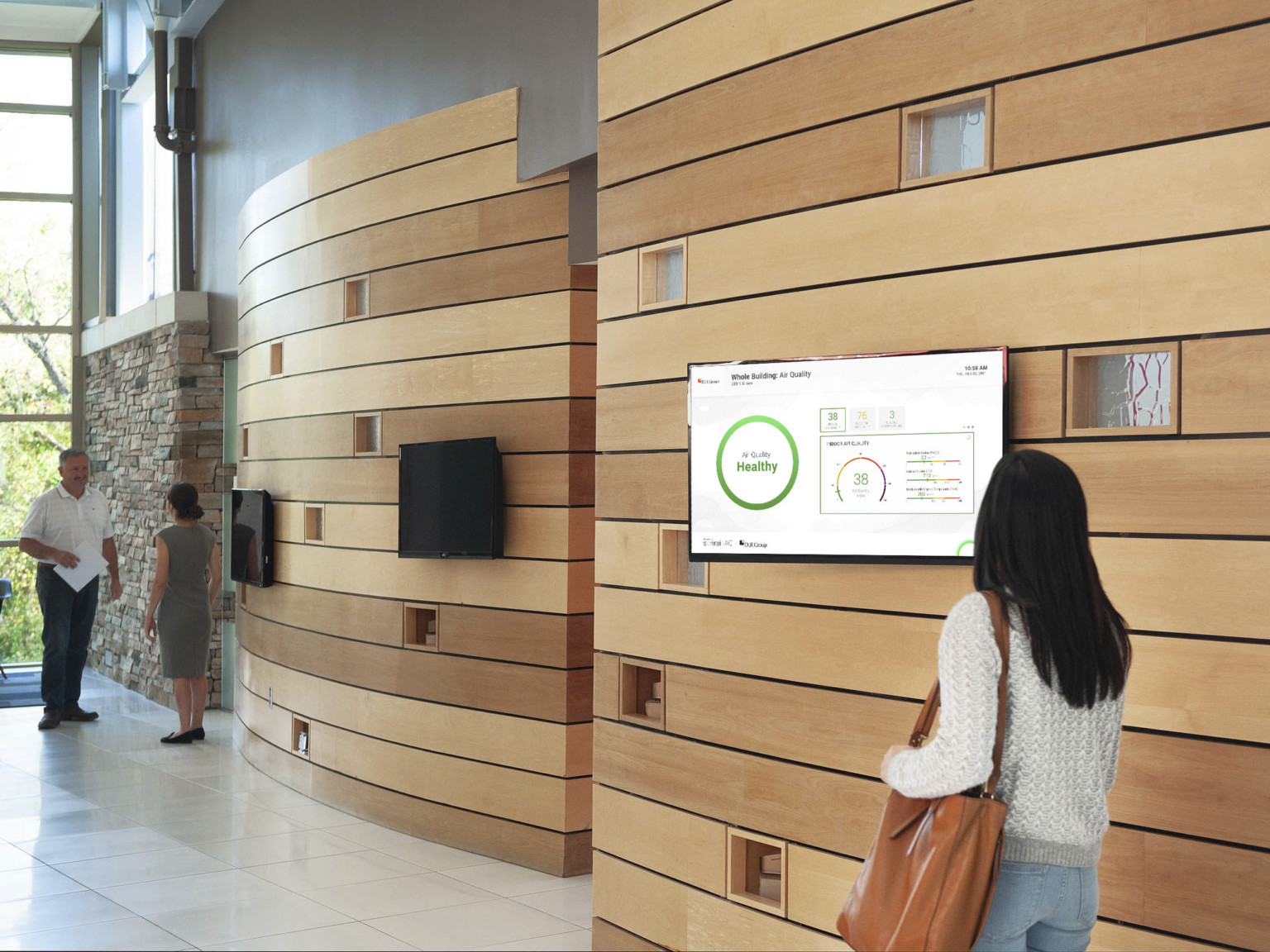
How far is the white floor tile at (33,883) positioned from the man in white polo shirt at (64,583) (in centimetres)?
368

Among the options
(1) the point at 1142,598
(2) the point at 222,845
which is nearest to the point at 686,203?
(1) the point at 1142,598

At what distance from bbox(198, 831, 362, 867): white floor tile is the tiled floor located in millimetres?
12

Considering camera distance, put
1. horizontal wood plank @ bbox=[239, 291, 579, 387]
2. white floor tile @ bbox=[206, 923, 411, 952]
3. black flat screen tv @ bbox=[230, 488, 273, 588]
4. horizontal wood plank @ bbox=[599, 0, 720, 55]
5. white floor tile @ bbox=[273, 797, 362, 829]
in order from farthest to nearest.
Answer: black flat screen tv @ bbox=[230, 488, 273, 588], white floor tile @ bbox=[273, 797, 362, 829], horizontal wood plank @ bbox=[239, 291, 579, 387], white floor tile @ bbox=[206, 923, 411, 952], horizontal wood plank @ bbox=[599, 0, 720, 55]

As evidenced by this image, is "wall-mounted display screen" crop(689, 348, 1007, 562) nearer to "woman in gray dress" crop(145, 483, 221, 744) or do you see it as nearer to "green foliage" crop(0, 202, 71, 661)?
"woman in gray dress" crop(145, 483, 221, 744)

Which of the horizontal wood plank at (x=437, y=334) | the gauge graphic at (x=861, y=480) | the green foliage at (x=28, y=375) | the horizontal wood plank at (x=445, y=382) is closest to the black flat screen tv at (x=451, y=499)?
the horizontal wood plank at (x=445, y=382)

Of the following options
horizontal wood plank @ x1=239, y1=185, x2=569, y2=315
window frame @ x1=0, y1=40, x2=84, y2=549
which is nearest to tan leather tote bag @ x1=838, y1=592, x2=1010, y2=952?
horizontal wood plank @ x1=239, y1=185, x2=569, y2=315

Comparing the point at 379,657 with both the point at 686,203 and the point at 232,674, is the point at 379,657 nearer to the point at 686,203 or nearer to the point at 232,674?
the point at 686,203

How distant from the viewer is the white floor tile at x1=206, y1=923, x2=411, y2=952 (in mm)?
4273

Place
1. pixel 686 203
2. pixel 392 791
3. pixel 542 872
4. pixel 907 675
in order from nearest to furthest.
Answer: pixel 907 675, pixel 686 203, pixel 542 872, pixel 392 791

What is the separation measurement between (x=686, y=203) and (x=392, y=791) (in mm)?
3356

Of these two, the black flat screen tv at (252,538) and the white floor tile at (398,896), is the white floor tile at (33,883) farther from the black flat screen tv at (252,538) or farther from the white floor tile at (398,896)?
the black flat screen tv at (252,538)

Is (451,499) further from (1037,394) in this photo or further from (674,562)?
(1037,394)

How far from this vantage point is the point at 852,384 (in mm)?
3246

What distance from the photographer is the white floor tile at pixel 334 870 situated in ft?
16.7
